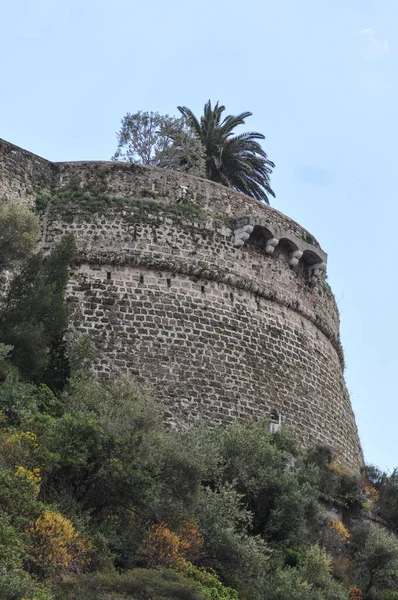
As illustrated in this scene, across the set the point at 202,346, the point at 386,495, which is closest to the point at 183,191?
the point at 202,346

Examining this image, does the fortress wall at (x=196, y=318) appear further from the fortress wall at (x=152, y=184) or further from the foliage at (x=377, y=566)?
the foliage at (x=377, y=566)

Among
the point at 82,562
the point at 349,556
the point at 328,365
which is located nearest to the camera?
the point at 82,562

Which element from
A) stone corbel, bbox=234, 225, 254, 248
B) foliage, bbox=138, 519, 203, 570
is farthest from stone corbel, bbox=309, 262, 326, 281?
foliage, bbox=138, 519, 203, 570

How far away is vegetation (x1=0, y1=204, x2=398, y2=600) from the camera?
39.9 feet

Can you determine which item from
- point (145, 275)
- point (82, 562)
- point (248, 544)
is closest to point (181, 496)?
point (248, 544)

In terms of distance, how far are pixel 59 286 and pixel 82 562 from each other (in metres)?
7.39

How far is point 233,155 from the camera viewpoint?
3150cm

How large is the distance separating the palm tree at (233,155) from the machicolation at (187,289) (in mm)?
6941

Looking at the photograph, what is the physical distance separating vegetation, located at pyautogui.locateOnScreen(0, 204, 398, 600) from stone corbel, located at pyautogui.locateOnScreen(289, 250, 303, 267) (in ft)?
16.8

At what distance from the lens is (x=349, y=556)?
1839 centimetres

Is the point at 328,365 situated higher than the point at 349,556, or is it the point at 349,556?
the point at 328,365

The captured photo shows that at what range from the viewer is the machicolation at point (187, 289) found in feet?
68.6

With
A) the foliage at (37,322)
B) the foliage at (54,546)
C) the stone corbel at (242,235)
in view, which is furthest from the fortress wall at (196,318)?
the foliage at (54,546)

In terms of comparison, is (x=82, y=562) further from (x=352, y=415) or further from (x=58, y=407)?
(x=352, y=415)
